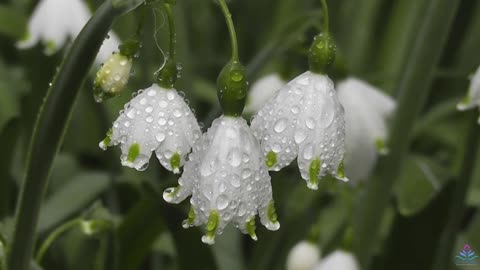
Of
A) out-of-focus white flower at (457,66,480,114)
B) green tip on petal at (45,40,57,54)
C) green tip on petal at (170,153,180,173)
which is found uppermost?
green tip on petal at (170,153,180,173)

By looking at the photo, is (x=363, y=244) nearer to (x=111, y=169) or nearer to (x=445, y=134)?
(x=111, y=169)

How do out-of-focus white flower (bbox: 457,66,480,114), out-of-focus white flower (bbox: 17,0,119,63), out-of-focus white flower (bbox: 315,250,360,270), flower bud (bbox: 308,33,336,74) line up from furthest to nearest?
out-of-focus white flower (bbox: 17,0,119,63) → out-of-focus white flower (bbox: 315,250,360,270) → out-of-focus white flower (bbox: 457,66,480,114) → flower bud (bbox: 308,33,336,74)

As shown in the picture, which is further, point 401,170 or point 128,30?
point 128,30

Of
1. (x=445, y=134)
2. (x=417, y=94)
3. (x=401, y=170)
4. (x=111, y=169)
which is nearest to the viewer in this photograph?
(x=417, y=94)

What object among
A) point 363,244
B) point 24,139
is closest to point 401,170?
point 363,244

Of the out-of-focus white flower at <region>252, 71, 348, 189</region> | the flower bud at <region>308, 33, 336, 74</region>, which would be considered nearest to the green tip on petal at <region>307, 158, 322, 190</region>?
the out-of-focus white flower at <region>252, 71, 348, 189</region>

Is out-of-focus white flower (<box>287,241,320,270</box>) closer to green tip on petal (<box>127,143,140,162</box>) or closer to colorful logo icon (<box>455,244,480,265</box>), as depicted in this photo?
colorful logo icon (<box>455,244,480,265</box>)
